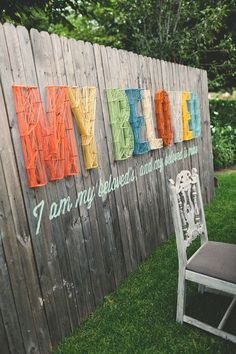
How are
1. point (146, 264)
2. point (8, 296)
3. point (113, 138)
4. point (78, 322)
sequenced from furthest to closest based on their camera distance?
point (146, 264) < point (113, 138) < point (78, 322) < point (8, 296)

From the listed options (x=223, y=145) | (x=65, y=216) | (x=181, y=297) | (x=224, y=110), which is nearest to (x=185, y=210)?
(x=181, y=297)

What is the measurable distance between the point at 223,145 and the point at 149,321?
25.9 ft

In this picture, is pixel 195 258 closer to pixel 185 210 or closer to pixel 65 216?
pixel 185 210

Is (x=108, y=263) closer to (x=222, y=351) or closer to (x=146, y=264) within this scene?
(x=146, y=264)

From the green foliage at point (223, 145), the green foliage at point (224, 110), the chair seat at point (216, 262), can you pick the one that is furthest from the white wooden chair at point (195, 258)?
the green foliage at point (224, 110)

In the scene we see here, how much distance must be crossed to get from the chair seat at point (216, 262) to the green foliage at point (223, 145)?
7.18 metres

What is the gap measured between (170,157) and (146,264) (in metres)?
1.68

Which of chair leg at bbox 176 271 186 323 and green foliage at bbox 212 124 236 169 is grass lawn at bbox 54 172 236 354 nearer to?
chair leg at bbox 176 271 186 323

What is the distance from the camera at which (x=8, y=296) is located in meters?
2.48

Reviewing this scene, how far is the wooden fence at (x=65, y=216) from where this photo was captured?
97.5 inches

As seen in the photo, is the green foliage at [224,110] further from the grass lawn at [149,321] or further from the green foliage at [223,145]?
the grass lawn at [149,321]

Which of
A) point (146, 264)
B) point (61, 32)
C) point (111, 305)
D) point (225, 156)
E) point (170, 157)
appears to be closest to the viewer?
point (111, 305)

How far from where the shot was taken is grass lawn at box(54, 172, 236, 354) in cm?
281

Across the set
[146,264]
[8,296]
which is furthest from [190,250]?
[8,296]
